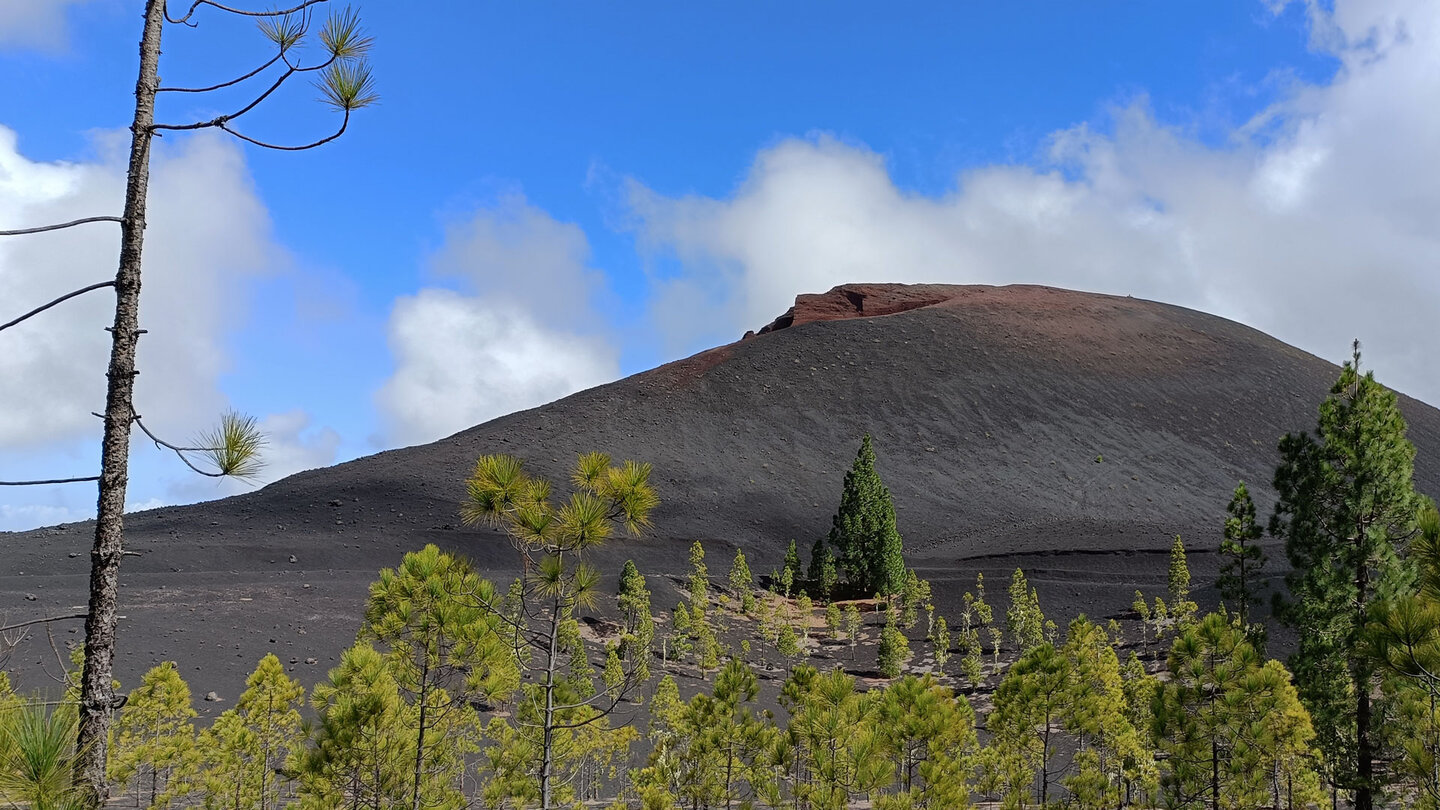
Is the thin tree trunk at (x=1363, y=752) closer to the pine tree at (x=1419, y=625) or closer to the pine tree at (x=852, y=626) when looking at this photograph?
the pine tree at (x=1419, y=625)

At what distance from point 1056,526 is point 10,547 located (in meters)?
72.0

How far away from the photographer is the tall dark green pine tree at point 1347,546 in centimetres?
1756

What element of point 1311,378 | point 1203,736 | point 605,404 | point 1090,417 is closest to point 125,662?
point 1203,736

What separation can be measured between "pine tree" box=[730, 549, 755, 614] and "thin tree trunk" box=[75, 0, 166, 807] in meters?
46.6

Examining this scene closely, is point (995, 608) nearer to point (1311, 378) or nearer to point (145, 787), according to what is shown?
point (145, 787)

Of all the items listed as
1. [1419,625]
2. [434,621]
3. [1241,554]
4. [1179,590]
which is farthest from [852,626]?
[1419,625]

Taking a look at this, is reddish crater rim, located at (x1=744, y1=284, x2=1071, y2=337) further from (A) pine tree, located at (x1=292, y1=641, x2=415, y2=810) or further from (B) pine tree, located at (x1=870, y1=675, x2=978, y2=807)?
(A) pine tree, located at (x1=292, y1=641, x2=415, y2=810)

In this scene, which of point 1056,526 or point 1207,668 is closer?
point 1207,668

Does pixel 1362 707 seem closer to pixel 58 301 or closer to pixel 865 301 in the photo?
pixel 58 301

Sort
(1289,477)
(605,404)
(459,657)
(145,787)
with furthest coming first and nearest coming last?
1. (605,404)
2. (145,787)
3. (1289,477)
4. (459,657)

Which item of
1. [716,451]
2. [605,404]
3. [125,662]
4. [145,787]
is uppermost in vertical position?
[605,404]

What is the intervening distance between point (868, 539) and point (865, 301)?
91.7 meters

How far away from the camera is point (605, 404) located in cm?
10075

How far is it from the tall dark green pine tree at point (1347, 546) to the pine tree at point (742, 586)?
34017mm
